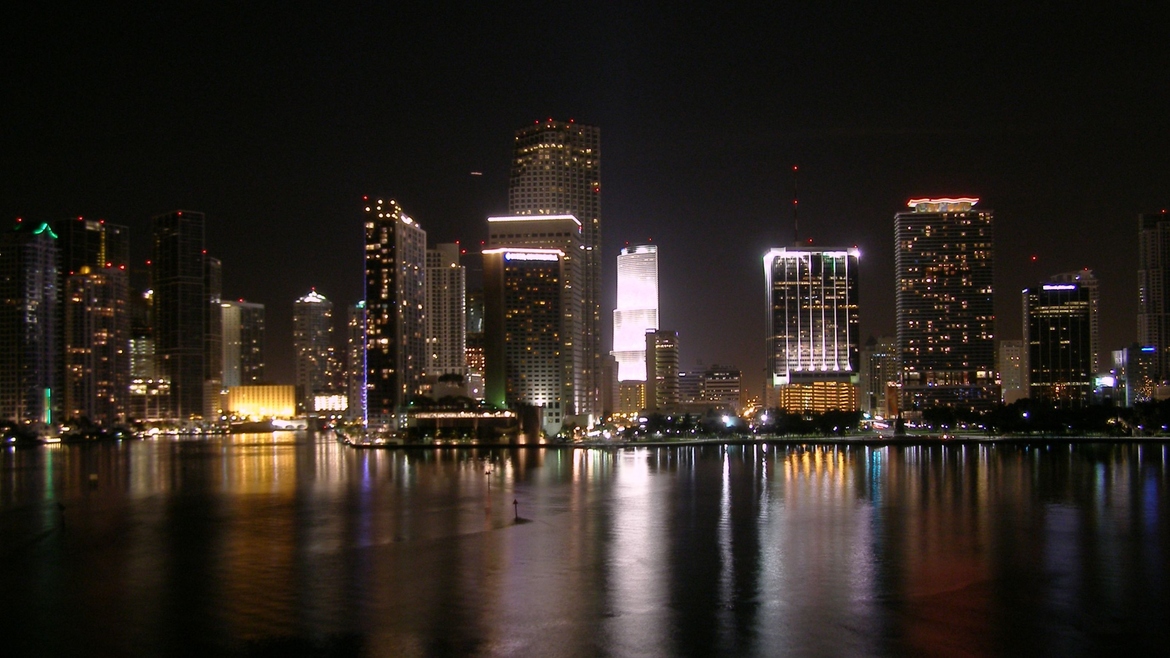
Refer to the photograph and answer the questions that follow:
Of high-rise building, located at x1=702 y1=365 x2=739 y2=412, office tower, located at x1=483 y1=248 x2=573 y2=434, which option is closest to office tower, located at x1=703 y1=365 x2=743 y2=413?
high-rise building, located at x1=702 y1=365 x2=739 y2=412

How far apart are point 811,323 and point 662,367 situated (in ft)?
107

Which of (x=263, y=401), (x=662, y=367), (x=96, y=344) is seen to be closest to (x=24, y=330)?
(x=96, y=344)

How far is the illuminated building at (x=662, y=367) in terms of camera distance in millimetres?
171000

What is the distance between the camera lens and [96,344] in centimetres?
12631

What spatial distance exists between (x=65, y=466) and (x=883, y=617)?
59475 mm

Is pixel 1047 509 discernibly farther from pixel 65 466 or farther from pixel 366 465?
pixel 65 466

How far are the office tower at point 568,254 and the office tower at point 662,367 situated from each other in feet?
155

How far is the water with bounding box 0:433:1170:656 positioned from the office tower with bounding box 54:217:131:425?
291 feet

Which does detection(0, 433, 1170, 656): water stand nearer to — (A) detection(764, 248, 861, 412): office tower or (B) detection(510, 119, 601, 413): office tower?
(B) detection(510, 119, 601, 413): office tower

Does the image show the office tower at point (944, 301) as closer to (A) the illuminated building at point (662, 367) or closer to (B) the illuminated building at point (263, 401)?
(A) the illuminated building at point (662, 367)

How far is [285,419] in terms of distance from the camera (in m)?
170

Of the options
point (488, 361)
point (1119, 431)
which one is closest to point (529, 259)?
point (488, 361)

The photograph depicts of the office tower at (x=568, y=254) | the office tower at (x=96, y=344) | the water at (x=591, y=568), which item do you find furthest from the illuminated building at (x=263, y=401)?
the water at (x=591, y=568)

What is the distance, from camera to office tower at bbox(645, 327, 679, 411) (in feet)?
561
